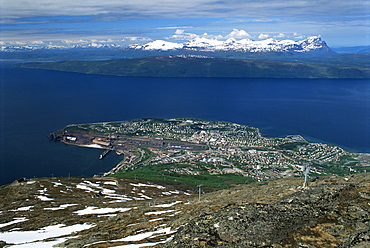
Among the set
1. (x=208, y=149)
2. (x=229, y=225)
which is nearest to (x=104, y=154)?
(x=208, y=149)

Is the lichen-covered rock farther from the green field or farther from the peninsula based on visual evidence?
the peninsula

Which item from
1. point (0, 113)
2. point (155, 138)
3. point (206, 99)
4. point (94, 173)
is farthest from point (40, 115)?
point (206, 99)

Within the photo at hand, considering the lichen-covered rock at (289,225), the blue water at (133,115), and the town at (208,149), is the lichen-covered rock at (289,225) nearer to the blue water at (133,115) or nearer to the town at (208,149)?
the town at (208,149)

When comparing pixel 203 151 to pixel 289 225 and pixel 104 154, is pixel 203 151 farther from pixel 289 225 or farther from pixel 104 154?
pixel 289 225

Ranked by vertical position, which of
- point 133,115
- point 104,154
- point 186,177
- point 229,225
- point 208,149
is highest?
point 229,225

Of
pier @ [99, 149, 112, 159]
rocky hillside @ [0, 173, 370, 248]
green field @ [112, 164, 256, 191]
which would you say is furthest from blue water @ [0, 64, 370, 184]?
rocky hillside @ [0, 173, 370, 248]

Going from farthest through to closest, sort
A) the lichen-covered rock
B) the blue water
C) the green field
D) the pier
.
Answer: the pier, the blue water, the green field, the lichen-covered rock

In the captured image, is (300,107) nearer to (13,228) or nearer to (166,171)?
(166,171)
